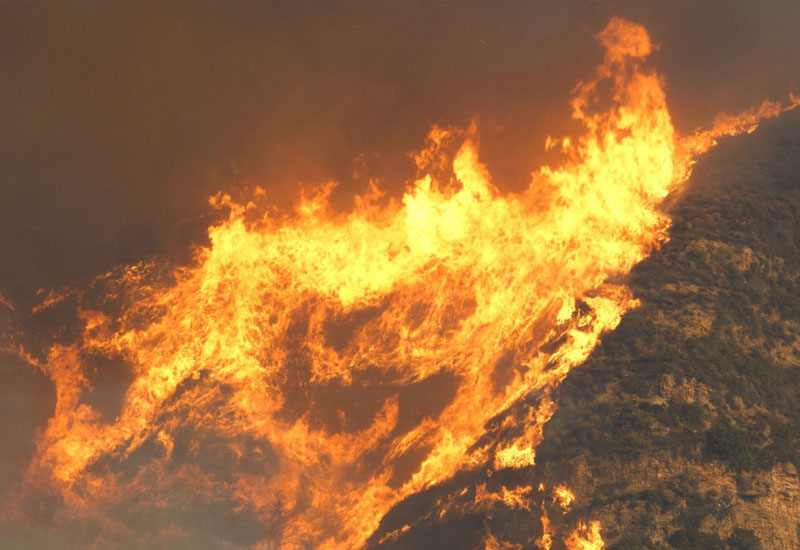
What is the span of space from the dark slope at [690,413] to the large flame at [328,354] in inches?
21.5

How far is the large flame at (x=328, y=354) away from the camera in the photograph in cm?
976

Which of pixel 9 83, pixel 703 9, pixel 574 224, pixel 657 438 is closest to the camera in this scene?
pixel 657 438

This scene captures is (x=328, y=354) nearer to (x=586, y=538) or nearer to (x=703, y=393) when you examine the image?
(x=586, y=538)

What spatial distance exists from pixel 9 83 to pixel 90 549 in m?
7.83

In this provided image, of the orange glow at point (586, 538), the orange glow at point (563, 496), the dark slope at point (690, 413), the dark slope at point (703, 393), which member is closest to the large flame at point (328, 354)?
the dark slope at point (690, 413)

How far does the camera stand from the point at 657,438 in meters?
8.81

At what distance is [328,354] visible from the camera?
9.88 metres

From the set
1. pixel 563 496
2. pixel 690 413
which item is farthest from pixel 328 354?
pixel 690 413

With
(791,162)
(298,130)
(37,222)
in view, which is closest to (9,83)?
(37,222)

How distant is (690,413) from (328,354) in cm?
579

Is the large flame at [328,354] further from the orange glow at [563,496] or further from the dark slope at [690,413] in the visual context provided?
Answer: the orange glow at [563,496]

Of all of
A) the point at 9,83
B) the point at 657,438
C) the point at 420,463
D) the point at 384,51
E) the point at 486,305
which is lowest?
the point at 657,438

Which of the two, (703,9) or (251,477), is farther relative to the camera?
(703,9)

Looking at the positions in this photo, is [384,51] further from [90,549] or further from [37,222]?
[90,549]
